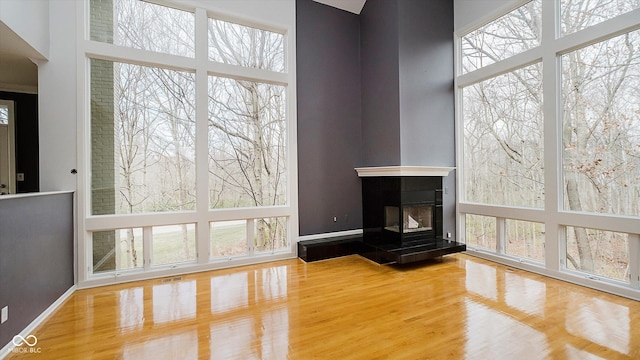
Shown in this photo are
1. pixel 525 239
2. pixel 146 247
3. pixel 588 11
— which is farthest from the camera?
pixel 525 239

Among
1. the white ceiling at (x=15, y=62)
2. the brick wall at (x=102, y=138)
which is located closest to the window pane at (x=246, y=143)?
the brick wall at (x=102, y=138)

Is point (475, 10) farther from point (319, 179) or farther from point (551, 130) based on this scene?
point (319, 179)

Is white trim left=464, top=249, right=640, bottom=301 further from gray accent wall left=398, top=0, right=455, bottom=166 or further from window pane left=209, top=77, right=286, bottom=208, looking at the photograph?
window pane left=209, top=77, right=286, bottom=208

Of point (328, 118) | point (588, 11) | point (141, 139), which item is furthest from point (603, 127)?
point (141, 139)

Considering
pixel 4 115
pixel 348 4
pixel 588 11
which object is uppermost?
pixel 348 4

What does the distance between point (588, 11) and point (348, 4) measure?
11.1 feet

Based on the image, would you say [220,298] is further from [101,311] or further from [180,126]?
[180,126]

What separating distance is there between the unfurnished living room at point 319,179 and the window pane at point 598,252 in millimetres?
18

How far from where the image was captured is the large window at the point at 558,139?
302cm

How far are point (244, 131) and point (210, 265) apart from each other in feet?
6.80

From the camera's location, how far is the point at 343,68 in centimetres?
497

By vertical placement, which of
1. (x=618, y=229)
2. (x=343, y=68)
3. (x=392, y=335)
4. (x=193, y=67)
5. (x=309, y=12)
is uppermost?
(x=309, y=12)

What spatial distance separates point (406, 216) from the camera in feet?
14.0

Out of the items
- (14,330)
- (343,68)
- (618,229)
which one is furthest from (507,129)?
(14,330)
